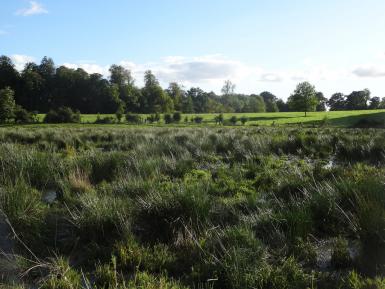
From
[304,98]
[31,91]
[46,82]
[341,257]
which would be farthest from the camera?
[46,82]

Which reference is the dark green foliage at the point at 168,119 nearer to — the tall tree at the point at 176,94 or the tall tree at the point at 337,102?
the tall tree at the point at 176,94

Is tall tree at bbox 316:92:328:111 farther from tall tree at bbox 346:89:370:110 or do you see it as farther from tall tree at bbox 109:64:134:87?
tall tree at bbox 109:64:134:87

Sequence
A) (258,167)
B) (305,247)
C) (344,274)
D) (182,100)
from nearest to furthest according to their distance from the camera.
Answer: (344,274)
(305,247)
(258,167)
(182,100)

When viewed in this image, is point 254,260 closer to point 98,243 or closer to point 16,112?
point 98,243

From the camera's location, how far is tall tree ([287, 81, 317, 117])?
71812 mm

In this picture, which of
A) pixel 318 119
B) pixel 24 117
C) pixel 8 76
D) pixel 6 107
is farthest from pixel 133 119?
pixel 8 76

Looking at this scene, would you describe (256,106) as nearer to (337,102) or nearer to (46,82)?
(337,102)

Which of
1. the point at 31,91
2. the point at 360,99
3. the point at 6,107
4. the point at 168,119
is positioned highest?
the point at 31,91

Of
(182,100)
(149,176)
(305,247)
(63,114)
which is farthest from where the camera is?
(182,100)

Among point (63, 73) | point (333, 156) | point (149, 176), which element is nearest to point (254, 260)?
point (149, 176)

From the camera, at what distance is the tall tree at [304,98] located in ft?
236

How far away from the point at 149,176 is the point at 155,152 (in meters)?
3.24

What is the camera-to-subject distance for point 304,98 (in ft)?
236

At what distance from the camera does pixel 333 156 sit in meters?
11.2
